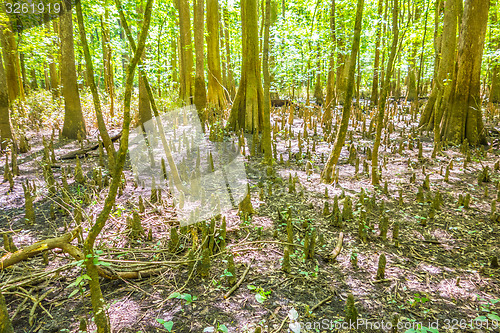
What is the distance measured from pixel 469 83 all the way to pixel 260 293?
6.67m

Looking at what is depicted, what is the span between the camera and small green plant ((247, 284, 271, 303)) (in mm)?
2143

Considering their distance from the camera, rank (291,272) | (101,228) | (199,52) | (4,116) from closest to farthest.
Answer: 1. (101,228)
2. (291,272)
3. (4,116)
4. (199,52)

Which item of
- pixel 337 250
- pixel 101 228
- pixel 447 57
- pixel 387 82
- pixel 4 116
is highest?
pixel 447 57

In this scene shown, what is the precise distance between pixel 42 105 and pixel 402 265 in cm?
1189

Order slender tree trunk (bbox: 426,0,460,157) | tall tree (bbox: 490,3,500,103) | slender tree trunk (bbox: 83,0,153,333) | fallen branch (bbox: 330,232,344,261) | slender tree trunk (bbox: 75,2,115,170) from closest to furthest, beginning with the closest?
slender tree trunk (bbox: 83,0,153,333) → fallen branch (bbox: 330,232,344,261) → slender tree trunk (bbox: 75,2,115,170) → slender tree trunk (bbox: 426,0,460,157) → tall tree (bbox: 490,3,500,103)

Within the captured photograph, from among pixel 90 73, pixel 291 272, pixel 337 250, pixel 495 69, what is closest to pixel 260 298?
pixel 291 272

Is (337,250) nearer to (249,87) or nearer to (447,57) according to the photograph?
(249,87)

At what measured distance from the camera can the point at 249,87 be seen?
643cm

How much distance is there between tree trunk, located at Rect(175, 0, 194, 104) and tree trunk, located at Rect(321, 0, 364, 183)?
4835 millimetres

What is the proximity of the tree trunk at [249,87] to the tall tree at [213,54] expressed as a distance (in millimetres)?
1204

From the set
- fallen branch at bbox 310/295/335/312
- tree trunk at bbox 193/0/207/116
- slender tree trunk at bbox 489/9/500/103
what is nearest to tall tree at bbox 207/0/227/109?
tree trunk at bbox 193/0/207/116

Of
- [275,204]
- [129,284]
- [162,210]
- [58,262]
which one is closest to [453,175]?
[275,204]

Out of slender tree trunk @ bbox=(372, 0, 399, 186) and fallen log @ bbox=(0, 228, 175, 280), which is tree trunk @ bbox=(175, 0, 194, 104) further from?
fallen log @ bbox=(0, 228, 175, 280)

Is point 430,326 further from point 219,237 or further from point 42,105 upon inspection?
point 42,105
